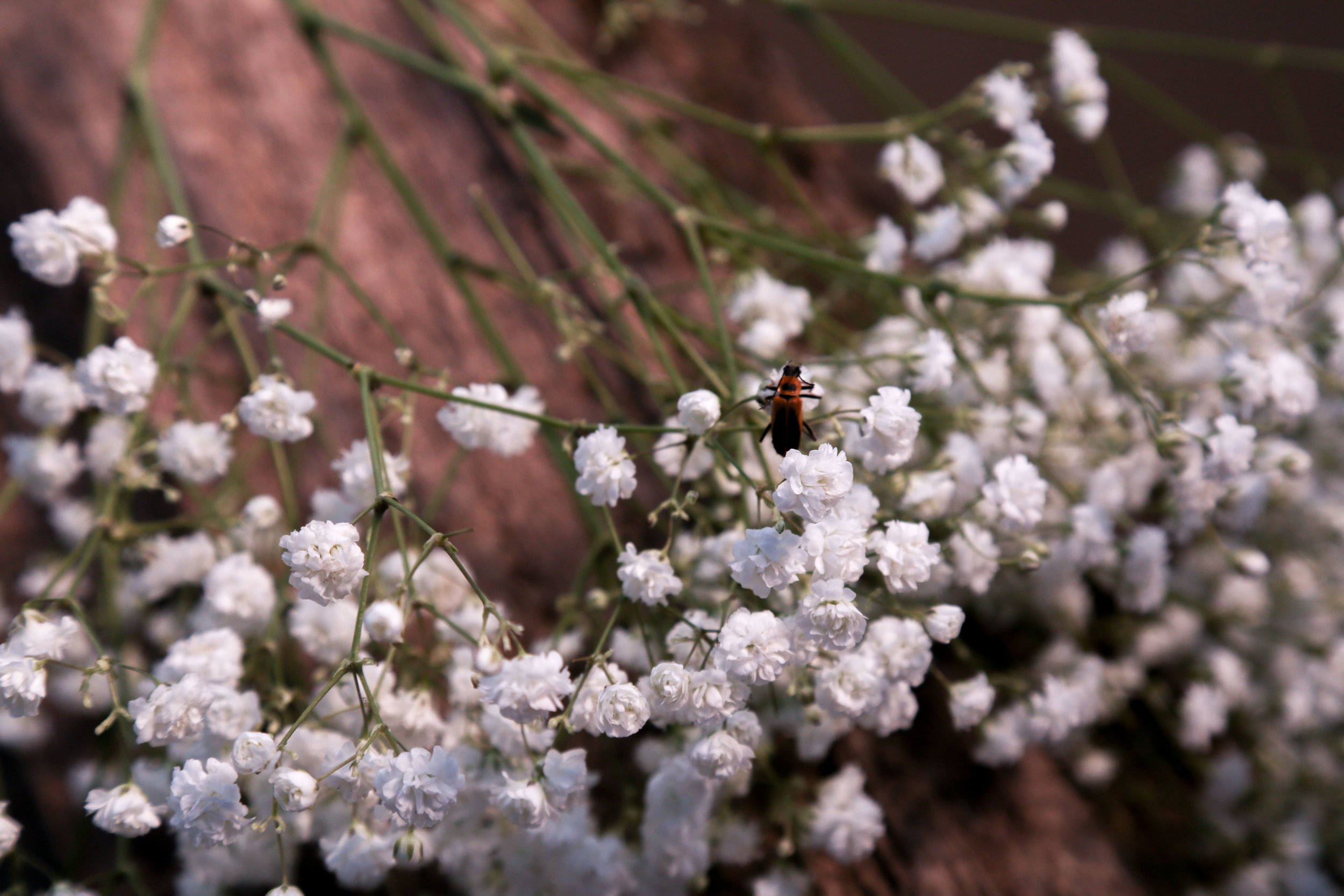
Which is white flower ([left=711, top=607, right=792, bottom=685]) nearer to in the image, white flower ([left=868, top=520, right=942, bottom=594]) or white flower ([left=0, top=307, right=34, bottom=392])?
white flower ([left=868, top=520, right=942, bottom=594])

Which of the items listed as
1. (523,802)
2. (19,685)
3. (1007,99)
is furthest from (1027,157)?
(19,685)

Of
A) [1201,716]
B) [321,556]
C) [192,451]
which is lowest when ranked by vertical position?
[1201,716]

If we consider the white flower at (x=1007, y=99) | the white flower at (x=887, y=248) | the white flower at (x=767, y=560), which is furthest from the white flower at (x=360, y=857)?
the white flower at (x=1007, y=99)

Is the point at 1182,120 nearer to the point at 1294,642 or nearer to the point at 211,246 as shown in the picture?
the point at 1294,642

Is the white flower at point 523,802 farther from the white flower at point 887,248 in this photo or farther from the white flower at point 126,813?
the white flower at point 887,248

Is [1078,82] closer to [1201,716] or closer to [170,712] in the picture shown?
[1201,716]

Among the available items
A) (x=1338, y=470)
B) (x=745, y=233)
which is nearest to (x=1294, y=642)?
(x=1338, y=470)
